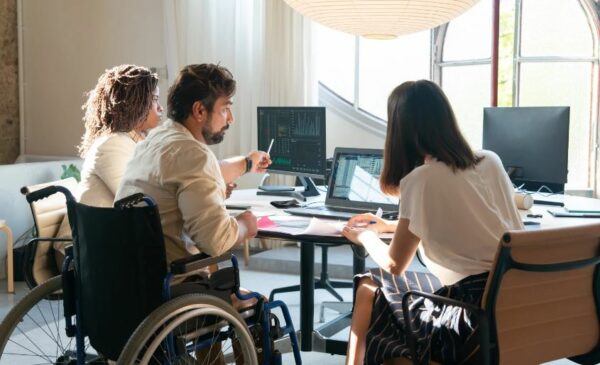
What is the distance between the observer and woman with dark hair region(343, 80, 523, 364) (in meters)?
1.89

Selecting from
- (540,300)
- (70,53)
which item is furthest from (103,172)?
(70,53)

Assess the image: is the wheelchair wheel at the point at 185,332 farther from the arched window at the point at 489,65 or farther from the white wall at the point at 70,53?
the white wall at the point at 70,53

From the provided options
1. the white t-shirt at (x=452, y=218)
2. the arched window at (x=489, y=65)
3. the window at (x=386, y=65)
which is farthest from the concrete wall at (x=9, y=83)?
the white t-shirt at (x=452, y=218)

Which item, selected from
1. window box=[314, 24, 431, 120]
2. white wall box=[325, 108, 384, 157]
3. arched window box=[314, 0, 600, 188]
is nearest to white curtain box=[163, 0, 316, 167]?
arched window box=[314, 0, 600, 188]

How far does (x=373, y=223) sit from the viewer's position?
241cm

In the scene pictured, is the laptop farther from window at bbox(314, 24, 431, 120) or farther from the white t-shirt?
window at bbox(314, 24, 431, 120)

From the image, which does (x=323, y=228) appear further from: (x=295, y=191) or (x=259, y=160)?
(x=295, y=191)

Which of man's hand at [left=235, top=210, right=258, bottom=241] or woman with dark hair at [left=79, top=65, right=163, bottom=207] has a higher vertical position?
woman with dark hair at [left=79, top=65, right=163, bottom=207]

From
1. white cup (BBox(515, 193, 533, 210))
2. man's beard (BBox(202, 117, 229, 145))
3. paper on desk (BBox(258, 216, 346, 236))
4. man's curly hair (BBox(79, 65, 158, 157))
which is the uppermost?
man's curly hair (BBox(79, 65, 158, 157))

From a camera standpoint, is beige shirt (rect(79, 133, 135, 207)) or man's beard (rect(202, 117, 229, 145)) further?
beige shirt (rect(79, 133, 135, 207))

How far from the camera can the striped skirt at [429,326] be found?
1.81 metres

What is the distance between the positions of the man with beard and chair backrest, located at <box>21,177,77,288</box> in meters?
0.54

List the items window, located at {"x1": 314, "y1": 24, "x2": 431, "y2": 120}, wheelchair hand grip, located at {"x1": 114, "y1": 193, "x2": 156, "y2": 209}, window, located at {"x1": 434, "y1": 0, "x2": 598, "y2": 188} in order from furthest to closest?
window, located at {"x1": 314, "y1": 24, "x2": 431, "y2": 120}
window, located at {"x1": 434, "y1": 0, "x2": 598, "y2": 188}
wheelchair hand grip, located at {"x1": 114, "y1": 193, "x2": 156, "y2": 209}

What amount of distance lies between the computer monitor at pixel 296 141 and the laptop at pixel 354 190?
0.30 m
